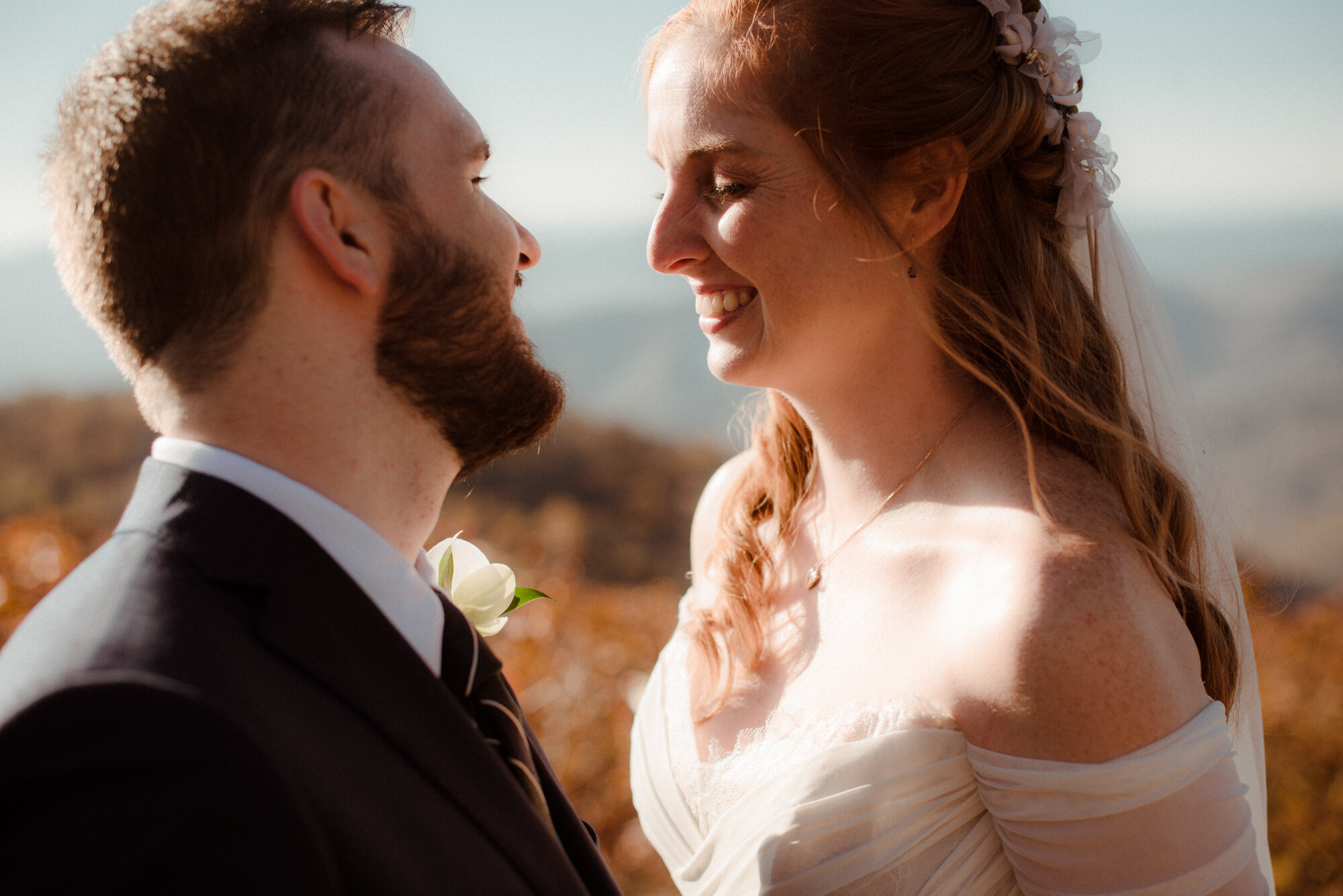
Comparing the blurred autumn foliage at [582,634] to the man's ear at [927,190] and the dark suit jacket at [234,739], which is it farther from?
the dark suit jacket at [234,739]

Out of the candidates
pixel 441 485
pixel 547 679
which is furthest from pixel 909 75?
pixel 547 679

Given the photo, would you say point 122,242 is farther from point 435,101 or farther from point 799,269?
point 799,269

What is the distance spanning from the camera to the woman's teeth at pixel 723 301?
239 cm

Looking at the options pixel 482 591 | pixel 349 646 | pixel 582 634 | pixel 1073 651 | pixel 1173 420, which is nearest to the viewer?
pixel 349 646

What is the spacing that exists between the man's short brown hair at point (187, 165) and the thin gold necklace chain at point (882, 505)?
5.34 feet

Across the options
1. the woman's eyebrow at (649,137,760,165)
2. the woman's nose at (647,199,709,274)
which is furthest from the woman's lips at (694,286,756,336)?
the woman's eyebrow at (649,137,760,165)

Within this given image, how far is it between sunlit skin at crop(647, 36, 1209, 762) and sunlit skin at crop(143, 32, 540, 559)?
86cm

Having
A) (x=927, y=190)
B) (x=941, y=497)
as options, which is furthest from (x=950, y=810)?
(x=927, y=190)

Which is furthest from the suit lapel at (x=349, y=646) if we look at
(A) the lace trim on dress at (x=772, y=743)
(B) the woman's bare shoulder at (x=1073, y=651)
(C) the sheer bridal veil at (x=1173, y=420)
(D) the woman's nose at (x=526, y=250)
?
(C) the sheer bridal veil at (x=1173, y=420)

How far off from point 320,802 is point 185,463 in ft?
1.91

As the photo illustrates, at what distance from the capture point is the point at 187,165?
1.41m

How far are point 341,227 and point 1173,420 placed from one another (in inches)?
95.5

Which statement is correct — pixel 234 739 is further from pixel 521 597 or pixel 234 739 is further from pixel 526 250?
pixel 526 250

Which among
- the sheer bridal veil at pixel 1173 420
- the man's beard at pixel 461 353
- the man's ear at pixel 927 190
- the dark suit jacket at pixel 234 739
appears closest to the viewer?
the dark suit jacket at pixel 234 739
